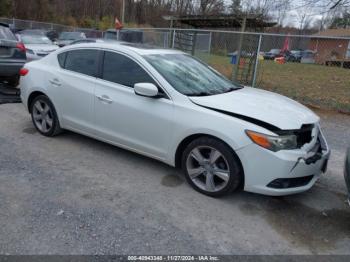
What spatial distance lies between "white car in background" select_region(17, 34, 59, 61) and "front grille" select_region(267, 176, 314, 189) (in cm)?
1019

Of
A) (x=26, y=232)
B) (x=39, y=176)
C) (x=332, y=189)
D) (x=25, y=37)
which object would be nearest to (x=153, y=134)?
(x=39, y=176)

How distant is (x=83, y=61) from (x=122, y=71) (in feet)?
2.63

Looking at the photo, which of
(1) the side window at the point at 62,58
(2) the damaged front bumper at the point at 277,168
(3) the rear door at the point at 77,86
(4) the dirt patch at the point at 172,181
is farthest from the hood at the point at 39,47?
(2) the damaged front bumper at the point at 277,168

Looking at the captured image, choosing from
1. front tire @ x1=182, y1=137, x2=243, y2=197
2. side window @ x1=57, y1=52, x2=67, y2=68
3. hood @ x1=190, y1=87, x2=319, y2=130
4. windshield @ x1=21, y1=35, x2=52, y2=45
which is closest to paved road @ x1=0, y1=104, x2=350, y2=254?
front tire @ x1=182, y1=137, x2=243, y2=197

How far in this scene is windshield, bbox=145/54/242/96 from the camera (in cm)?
406

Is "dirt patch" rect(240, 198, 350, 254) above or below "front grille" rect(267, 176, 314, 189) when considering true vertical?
below

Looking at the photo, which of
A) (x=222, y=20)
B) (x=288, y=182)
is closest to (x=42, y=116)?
(x=288, y=182)

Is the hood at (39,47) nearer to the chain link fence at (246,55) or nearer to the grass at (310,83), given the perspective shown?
the chain link fence at (246,55)

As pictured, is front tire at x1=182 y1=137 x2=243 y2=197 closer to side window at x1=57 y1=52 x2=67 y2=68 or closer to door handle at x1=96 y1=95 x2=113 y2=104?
door handle at x1=96 y1=95 x2=113 y2=104

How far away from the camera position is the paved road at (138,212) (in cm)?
287

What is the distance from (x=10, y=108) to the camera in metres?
6.86

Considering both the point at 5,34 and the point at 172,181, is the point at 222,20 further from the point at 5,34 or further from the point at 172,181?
the point at 172,181

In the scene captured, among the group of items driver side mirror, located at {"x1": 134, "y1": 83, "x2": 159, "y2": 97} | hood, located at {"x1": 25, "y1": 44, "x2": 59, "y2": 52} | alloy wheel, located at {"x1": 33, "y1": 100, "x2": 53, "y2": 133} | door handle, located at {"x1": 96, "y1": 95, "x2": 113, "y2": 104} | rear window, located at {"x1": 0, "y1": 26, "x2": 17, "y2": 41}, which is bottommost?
alloy wheel, located at {"x1": 33, "y1": 100, "x2": 53, "y2": 133}

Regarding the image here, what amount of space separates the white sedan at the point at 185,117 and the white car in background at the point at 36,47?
23.5ft
